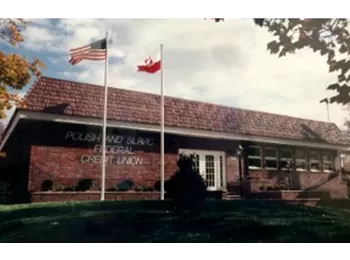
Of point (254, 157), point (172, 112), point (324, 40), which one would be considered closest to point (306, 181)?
point (254, 157)

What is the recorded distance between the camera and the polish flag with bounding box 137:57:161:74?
5.52m

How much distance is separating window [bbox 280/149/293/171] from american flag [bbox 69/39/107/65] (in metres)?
3.07

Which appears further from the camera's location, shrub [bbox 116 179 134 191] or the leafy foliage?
shrub [bbox 116 179 134 191]

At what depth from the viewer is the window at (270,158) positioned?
18.9 feet

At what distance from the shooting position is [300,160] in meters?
5.86

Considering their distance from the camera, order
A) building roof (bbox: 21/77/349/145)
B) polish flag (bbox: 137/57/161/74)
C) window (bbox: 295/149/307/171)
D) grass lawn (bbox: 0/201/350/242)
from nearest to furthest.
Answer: grass lawn (bbox: 0/201/350/242)
building roof (bbox: 21/77/349/145)
polish flag (bbox: 137/57/161/74)
window (bbox: 295/149/307/171)

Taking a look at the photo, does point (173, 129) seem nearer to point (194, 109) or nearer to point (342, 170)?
point (194, 109)

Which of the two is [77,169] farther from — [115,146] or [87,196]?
[115,146]

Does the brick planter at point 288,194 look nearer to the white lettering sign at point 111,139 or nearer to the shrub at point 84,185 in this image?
the white lettering sign at point 111,139

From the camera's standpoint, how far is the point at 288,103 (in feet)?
18.7

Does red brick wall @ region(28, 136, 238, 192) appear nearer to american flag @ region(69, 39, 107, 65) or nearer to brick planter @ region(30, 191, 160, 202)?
brick planter @ region(30, 191, 160, 202)

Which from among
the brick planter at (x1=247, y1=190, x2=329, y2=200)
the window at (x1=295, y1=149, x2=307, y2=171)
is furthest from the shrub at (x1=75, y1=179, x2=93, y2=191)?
the window at (x1=295, y1=149, x2=307, y2=171)
